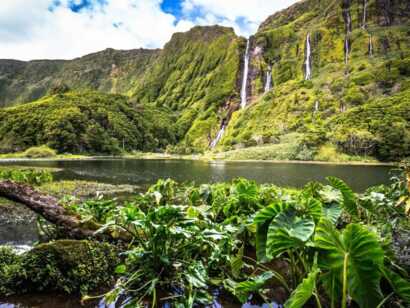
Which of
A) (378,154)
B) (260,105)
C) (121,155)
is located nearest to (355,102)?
(378,154)

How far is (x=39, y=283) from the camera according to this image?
5359 mm

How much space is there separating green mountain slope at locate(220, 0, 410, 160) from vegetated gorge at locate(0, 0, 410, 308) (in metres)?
0.73

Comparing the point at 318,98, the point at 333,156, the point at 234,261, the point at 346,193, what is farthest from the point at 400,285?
the point at 318,98

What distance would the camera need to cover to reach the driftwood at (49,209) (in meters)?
6.49

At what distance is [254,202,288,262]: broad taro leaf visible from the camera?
4379 millimetres

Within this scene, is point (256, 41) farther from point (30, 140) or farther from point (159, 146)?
point (30, 140)

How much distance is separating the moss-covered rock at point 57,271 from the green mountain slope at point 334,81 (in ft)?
272

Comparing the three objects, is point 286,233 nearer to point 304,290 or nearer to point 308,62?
point 304,290

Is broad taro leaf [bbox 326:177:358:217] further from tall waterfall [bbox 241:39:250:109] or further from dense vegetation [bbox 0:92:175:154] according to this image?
tall waterfall [bbox 241:39:250:109]

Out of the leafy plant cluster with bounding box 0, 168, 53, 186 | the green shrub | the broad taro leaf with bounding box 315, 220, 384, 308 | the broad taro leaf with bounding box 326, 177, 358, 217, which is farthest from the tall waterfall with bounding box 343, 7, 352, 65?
the broad taro leaf with bounding box 315, 220, 384, 308

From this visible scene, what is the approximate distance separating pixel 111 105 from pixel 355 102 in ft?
398

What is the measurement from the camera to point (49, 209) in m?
6.54

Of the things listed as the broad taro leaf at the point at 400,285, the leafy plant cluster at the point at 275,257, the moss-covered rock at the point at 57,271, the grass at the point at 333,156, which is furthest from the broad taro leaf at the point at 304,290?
the grass at the point at 333,156

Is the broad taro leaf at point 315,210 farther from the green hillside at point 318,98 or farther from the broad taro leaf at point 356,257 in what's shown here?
the green hillside at point 318,98
